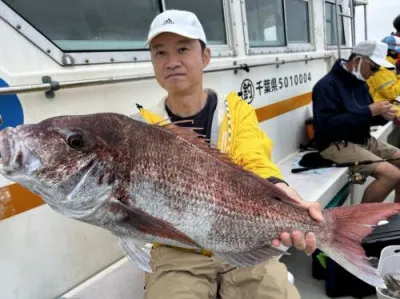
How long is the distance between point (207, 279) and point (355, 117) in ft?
10.4

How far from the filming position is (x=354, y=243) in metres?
1.50

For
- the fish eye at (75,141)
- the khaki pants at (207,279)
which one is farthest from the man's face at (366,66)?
Result: the fish eye at (75,141)

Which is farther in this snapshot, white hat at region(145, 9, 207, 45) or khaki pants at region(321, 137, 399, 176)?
khaki pants at region(321, 137, 399, 176)

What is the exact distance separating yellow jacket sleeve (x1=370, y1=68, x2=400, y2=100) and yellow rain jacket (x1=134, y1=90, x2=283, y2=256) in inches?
181

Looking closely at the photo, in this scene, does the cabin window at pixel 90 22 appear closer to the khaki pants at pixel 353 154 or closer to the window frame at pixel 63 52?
the window frame at pixel 63 52

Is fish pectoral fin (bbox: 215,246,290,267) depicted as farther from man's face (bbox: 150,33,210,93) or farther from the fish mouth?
man's face (bbox: 150,33,210,93)

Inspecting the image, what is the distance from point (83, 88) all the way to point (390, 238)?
261 centimetres

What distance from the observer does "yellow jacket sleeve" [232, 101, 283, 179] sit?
1978 mm

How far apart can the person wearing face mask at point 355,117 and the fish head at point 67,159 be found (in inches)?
145

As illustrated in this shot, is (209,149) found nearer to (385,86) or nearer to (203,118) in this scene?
(203,118)

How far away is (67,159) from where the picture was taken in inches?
A: 43.7

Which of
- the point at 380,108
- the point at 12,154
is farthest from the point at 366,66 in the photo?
the point at 12,154

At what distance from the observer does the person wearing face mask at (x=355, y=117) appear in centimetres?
419

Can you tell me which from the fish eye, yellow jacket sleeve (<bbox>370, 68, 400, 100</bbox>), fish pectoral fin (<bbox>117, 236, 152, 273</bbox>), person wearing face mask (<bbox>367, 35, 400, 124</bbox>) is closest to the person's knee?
person wearing face mask (<bbox>367, 35, 400, 124</bbox>)
